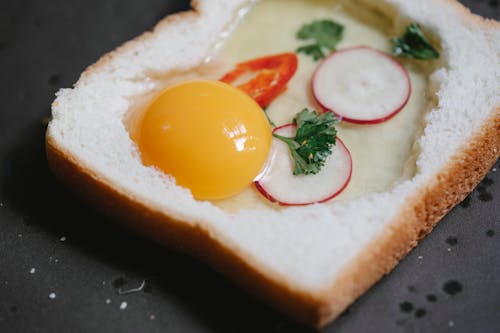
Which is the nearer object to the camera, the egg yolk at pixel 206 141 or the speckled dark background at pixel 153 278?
the speckled dark background at pixel 153 278

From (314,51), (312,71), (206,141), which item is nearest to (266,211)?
(206,141)

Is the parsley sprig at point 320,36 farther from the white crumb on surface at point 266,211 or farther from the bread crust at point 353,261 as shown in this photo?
the bread crust at point 353,261

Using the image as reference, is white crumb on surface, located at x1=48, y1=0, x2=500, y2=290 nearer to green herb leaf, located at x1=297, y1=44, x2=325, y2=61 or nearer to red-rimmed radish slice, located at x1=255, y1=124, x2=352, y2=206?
red-rimmed radish slice, located at x1=255, y1=124, x2=352, y2=206

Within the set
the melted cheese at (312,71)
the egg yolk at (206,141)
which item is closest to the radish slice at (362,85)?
the melted cheese at (312,71)

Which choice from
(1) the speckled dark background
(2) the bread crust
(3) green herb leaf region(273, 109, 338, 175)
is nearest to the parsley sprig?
(3) green herb leaf region(273, 109, 338, 175)

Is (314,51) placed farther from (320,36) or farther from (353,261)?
(353,261)

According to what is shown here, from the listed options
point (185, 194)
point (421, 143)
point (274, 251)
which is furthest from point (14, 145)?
point (421, 143)

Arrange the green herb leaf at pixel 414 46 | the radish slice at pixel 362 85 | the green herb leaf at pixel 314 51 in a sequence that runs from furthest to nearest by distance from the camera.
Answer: the green herb leaf at pixel 314 51
the green herb leaf at pixel 414 46
the radish slice at pixel 362 85
